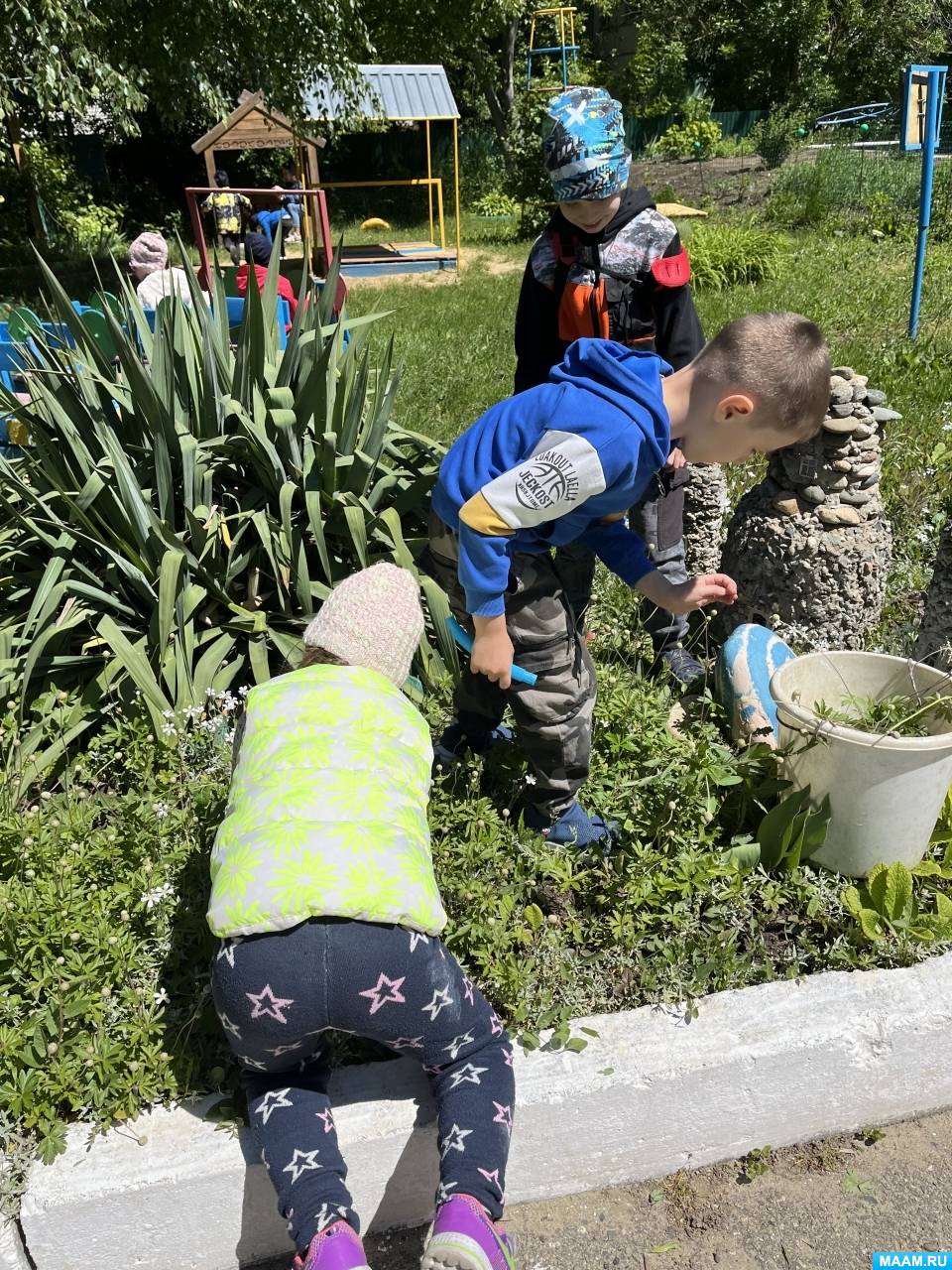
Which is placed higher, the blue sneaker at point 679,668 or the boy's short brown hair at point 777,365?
the boy's short brown hair at point 777,365

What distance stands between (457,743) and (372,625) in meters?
0.80

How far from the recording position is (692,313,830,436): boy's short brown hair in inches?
77.0

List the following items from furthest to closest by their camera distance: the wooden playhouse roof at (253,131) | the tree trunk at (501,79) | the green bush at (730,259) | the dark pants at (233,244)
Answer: the tree trunk at (501,79)
the dark pants at (233,244)
the wooden playhouse roof at (253,131)
the green bush at (730,259)

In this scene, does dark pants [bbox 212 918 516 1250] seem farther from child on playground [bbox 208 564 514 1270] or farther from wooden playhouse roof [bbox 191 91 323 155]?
wooden playhouse roof [bbox 191 91 323 155]

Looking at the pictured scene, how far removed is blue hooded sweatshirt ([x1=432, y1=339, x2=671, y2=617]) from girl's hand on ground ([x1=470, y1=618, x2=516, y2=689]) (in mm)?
42

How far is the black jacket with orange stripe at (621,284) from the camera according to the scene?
301 cm

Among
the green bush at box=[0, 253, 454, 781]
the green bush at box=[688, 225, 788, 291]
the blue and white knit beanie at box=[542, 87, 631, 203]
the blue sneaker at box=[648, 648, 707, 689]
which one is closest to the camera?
the blue and white knit beanie at box=[542, 87, 631, 203]

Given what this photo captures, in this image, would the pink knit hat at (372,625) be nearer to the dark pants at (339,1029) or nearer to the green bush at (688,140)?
the dark pants at (339,1029)

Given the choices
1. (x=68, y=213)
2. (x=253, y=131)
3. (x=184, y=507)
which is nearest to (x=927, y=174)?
(x=184, y=507)

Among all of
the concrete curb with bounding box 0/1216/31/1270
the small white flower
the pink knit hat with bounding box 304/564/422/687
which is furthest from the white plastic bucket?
the concrete curb with bounding box 0/1216/31/1270

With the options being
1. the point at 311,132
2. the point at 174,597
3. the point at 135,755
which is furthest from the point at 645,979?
the point at 311,132

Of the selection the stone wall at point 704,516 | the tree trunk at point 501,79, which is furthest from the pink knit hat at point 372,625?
the tree trunk at point 501,79

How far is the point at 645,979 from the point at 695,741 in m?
0.68

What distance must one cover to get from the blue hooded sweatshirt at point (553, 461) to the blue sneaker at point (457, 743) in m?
0.60
